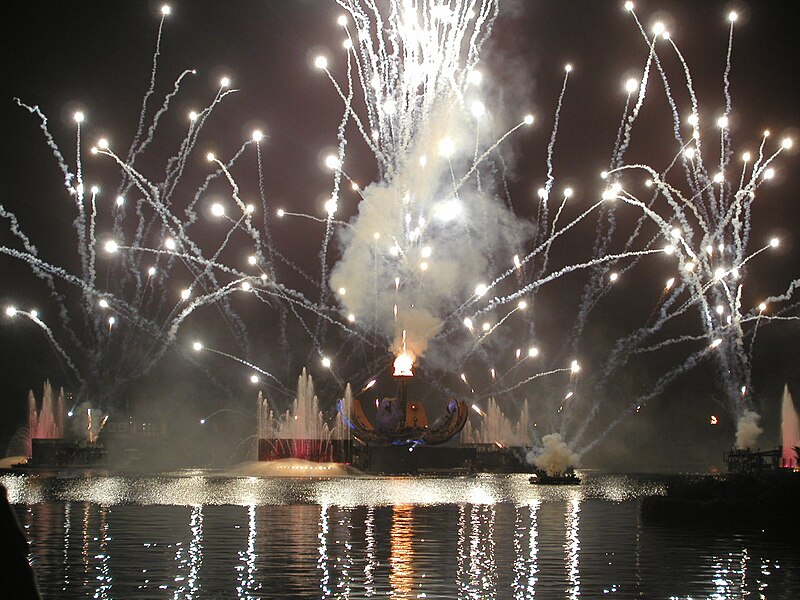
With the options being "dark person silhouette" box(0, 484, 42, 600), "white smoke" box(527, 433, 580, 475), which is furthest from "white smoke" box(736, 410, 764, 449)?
"dark person silhouette" box(0, 484, 42, 600)

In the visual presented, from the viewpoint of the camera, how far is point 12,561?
10828 millimetres

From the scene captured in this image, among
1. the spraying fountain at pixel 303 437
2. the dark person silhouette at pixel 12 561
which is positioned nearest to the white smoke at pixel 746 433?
the spraying fountain at pixel 303 437

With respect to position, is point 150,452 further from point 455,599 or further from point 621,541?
point 455,599

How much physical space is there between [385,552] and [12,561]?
31.8 meters

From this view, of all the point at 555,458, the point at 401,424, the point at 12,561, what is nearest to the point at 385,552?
the point at 12,561

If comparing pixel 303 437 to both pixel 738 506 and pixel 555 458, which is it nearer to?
pixel 555 458

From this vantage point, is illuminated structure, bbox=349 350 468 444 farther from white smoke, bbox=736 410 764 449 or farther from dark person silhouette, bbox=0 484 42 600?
dark person silhouette, bbox=0 484 42 600

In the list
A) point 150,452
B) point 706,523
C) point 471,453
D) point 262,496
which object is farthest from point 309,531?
point 150,452

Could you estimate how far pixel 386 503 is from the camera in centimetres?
7444

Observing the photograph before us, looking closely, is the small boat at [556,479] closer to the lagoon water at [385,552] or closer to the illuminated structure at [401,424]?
the illuminated structure at [401,424]

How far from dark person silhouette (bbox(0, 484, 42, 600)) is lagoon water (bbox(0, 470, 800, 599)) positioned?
19588 mm

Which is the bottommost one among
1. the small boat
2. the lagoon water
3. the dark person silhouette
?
the small boat

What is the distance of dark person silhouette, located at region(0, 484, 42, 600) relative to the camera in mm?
10734

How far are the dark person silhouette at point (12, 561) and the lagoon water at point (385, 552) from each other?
64.3ft
